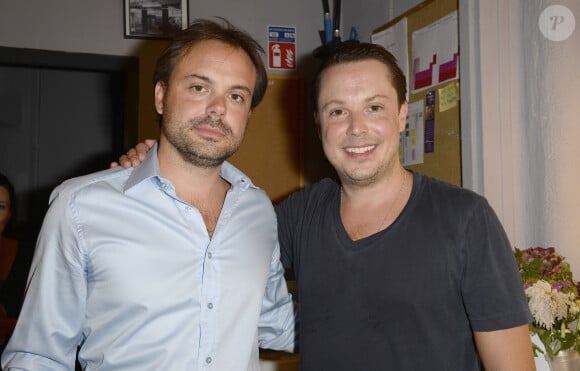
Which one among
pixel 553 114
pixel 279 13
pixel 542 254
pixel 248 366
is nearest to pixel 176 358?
pixel 248 366

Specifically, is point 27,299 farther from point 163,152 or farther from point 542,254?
point 542,254

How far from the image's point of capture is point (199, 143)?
135 centimetres

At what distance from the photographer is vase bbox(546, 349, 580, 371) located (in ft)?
4.94

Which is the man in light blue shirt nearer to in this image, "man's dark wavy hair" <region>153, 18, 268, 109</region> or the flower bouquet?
"man's dark wavy hair" <region>153, 18, 268, 109</region>

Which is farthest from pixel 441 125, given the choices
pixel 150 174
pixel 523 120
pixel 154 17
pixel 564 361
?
pixel 154 17

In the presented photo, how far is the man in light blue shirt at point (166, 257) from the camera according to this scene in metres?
1.20

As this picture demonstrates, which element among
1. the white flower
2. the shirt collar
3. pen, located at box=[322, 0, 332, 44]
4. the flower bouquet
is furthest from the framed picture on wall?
the white flower

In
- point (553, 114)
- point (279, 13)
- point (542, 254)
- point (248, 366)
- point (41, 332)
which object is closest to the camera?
point (41, 332)

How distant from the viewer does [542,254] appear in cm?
161

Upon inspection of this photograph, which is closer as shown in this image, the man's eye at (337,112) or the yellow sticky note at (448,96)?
the man's eye at (337,112)

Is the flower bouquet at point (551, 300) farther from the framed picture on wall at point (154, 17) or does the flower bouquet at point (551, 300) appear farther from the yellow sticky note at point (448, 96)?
the framed picture on wall at point (154, 17)

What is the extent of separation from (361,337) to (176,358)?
0.41m

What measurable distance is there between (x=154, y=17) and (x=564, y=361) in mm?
2465

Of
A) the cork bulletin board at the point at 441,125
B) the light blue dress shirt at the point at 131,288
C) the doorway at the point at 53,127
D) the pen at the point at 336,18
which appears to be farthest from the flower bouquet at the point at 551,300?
the doorway at the point at 53,127
